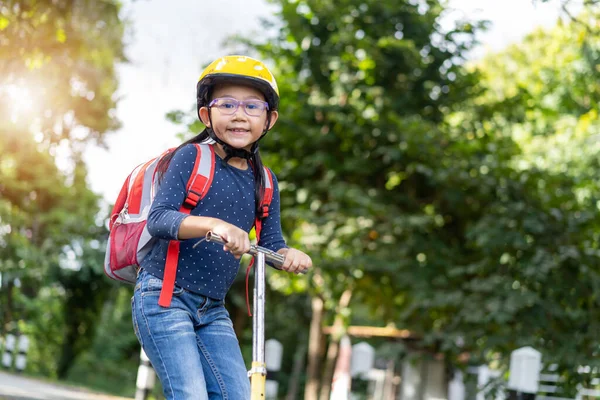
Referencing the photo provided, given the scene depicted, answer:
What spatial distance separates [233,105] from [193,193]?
35 centimetres

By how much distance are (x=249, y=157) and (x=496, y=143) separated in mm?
8954

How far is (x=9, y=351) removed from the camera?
15.4m

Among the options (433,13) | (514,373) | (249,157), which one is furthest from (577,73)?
(249,157)

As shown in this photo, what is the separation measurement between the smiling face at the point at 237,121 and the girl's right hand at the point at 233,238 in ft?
1.59

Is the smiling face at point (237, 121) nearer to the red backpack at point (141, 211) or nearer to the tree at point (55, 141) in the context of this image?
the red backpack at point (141, 211)

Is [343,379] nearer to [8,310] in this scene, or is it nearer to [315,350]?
[315,350]

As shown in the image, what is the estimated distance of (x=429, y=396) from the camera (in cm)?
1275

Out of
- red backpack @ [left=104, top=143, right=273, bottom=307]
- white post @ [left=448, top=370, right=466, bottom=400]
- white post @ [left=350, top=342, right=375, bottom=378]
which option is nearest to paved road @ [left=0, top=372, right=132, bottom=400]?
white post @ [left=350, top=342, right=375, bottom=378]

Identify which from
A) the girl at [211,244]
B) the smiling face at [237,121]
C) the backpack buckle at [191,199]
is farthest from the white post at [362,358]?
the backpack buckle at [191,199]

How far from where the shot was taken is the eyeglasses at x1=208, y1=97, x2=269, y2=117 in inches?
116

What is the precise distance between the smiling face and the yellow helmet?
33 mm

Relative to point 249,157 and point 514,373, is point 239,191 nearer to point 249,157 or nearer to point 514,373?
point 249,157

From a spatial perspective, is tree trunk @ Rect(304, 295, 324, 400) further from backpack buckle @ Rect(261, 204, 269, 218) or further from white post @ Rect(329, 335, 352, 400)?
backpack buckle @ Rect(261, 204, 269, 218)

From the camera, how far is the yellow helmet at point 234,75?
9.52 ft
